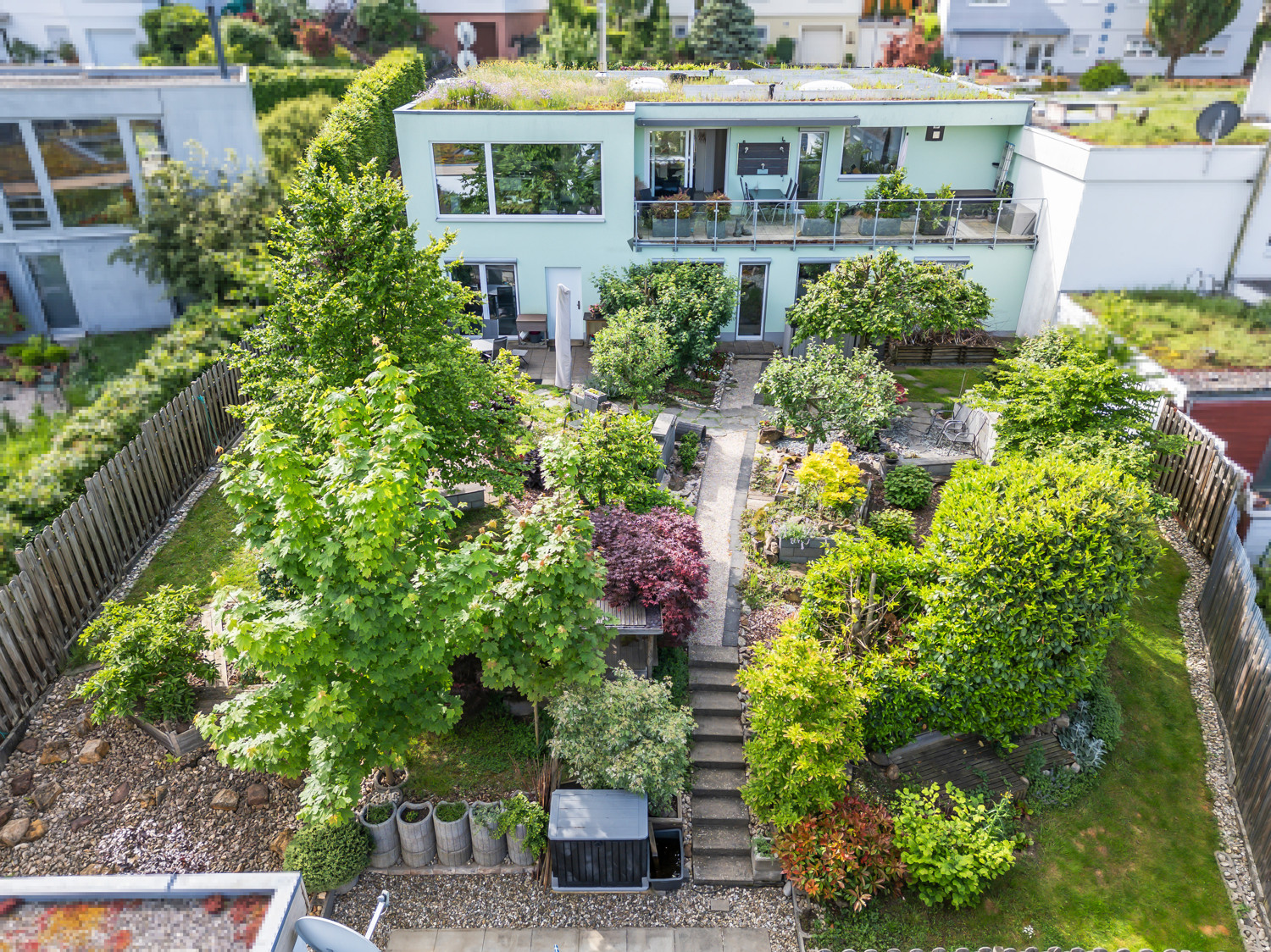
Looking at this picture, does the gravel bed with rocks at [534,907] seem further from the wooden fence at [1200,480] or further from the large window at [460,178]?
the large window at [460,178]

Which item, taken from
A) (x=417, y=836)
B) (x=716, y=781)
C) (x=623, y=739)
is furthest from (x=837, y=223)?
(x=417, y=836)

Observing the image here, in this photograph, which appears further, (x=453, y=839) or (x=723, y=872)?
(x=723, y=872)

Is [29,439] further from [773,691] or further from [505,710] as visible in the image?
[773,691]

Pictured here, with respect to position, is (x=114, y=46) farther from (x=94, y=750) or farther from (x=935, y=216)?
(x=94, y=750)

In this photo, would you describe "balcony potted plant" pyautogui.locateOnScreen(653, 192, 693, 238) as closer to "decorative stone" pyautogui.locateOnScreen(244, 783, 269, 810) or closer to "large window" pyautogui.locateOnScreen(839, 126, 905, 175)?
"large window" pyautogui.locateOnScreen(839, 126, 905, 175)

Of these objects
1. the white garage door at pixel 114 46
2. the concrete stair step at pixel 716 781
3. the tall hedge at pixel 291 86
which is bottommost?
the concrete stair step at pixel 716 781

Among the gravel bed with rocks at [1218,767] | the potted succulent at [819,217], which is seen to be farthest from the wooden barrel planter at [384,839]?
the potted succulent at [819,217]

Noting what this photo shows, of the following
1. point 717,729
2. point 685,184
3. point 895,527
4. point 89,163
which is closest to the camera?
point 717,729
